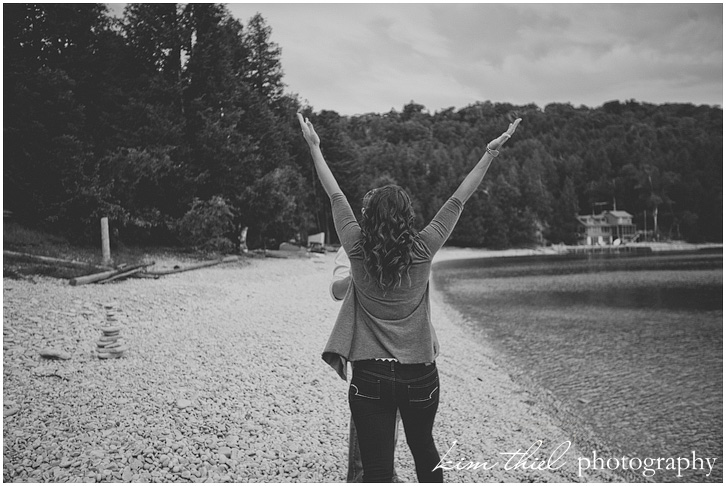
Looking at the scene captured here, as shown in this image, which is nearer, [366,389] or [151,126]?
[366,389]

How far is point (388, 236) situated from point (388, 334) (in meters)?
0.48

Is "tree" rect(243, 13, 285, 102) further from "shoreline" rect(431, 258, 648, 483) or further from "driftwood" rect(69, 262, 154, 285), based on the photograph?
"shoreline" rect(431, 258, 648, 483)

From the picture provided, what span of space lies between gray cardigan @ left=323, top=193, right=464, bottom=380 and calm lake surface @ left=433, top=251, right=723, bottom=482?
5.99 meters

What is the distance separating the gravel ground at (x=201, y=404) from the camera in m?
4.68

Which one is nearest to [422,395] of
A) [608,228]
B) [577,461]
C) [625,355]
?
[577,461]

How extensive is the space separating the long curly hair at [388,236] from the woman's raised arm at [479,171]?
0.36 m

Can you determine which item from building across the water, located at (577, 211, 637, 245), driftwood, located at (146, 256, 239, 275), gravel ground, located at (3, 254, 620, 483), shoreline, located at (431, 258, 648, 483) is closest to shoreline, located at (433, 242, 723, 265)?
building across the water, located at (577, 211, 637, 245)

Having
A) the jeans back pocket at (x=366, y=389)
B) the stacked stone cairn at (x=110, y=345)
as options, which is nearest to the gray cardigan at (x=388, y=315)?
the jeans back pocket at (x=366, y=389)

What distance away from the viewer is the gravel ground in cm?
468

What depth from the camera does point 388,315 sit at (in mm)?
2494

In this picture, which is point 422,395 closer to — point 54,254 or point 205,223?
point 54,254

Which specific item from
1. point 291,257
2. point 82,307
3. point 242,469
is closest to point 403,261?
point 242,469

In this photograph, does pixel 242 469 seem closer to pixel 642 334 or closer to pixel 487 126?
pixel 642 334

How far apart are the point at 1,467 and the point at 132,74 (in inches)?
1072
